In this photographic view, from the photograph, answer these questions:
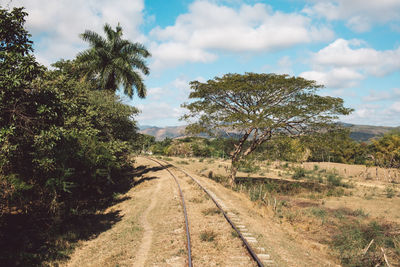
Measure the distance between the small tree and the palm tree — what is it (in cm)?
759

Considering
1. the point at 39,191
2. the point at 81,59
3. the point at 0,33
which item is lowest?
the point at 39,191

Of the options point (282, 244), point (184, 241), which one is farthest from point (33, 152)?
point (282, 244)

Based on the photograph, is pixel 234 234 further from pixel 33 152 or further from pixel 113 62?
pixel 113 62

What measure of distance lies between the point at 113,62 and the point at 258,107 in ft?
51.2

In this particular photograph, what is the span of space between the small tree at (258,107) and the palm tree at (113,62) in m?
7.59

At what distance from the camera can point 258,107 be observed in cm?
2220

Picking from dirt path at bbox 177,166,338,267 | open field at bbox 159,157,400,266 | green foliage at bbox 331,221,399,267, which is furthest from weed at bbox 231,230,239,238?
green foliage at bbox 331,221,399,267

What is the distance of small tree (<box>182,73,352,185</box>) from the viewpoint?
21344 millimetres

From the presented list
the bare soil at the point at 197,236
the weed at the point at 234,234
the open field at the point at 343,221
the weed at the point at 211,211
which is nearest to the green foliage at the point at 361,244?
the open field at the point at 343,221

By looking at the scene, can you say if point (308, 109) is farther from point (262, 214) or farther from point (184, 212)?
point (184, 212)

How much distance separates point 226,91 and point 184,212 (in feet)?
42.8

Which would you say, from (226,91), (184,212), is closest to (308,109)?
(226,91)

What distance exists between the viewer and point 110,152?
18750mm

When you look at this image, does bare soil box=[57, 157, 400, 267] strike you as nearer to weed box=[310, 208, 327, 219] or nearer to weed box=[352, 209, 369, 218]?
weed box=[352, 209, 369, 218]
